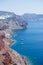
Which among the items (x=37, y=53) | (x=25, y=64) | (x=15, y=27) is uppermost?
(x=25, y=64)

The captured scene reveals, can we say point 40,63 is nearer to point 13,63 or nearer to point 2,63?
point 13,63

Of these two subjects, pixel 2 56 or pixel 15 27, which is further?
pixel 15 27

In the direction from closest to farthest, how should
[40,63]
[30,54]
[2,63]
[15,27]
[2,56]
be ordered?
[2,63]
[2,56]
[40,63]
[30,54]
[15,27]

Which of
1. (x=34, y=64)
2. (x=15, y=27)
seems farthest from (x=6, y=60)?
(x=15, y=27)

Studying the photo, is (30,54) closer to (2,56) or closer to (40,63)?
(40,63)

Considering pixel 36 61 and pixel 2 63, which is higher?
pixel 2 63

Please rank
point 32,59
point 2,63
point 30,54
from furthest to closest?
point 30,54
point 32,59
point 2,63

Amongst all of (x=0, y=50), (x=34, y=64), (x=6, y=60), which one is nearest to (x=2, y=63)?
(x=6, y=60)

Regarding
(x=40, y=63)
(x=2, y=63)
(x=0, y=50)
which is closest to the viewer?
(x=2, y=63)

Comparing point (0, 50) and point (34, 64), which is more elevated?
Answer: point (0, 50)
